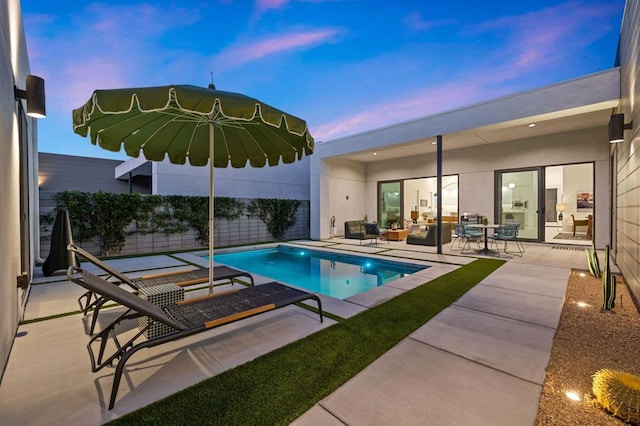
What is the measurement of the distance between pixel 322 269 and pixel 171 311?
15.9 ft

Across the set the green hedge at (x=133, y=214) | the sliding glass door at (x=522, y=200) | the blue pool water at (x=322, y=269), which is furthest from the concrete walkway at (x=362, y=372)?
the sliding glass door at (x=522, y=200)

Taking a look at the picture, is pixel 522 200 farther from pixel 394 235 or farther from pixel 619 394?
pixel 619 394

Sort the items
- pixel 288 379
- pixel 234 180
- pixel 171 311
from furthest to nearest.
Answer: pixel 234 180, pixel 171 311, pixel 288 379

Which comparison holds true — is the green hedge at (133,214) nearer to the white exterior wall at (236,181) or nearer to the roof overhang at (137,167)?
the white exterior wall at (236,181)

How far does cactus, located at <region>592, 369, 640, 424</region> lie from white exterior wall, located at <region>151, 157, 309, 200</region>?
12.3 metres

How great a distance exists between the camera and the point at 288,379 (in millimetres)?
2051

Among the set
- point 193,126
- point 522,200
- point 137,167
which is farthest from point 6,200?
point 522,200

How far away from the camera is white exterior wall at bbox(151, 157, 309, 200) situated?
36.5ft

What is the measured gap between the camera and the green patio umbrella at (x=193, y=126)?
7.23 ft

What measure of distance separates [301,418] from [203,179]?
11821 mm

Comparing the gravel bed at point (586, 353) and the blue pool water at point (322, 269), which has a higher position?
the gravel bed at point (586, 353)

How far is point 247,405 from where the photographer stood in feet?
5.80

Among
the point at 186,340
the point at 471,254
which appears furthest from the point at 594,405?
the point at 471,254

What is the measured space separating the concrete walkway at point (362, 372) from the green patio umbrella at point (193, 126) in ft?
4.55
